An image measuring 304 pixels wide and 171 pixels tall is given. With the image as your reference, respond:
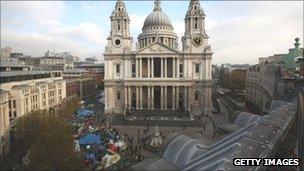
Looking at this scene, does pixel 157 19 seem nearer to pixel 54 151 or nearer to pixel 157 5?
pixel 157 5

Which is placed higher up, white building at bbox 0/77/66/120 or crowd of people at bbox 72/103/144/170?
white building at bbox 0/77/66/120

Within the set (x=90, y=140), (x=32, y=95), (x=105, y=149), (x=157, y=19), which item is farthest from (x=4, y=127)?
(x=157, y=19)

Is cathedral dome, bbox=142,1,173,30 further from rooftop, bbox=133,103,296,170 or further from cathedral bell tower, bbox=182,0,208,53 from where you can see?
rooftop, bbox=133,103,296,170

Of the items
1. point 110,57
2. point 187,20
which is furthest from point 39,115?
point 187,20

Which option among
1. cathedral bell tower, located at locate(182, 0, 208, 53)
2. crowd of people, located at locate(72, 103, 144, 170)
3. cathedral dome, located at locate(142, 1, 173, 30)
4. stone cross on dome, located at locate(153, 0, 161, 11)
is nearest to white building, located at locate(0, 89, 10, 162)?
crowd of people, located at locate(72, 103, 144, 170)

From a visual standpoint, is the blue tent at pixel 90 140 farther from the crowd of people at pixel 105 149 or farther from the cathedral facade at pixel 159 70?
the cathedral facade at pixel 159 70

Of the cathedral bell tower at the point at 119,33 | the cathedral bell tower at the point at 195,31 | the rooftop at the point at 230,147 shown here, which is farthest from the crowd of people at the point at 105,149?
the cathedral bell tower at the point at 195,31
